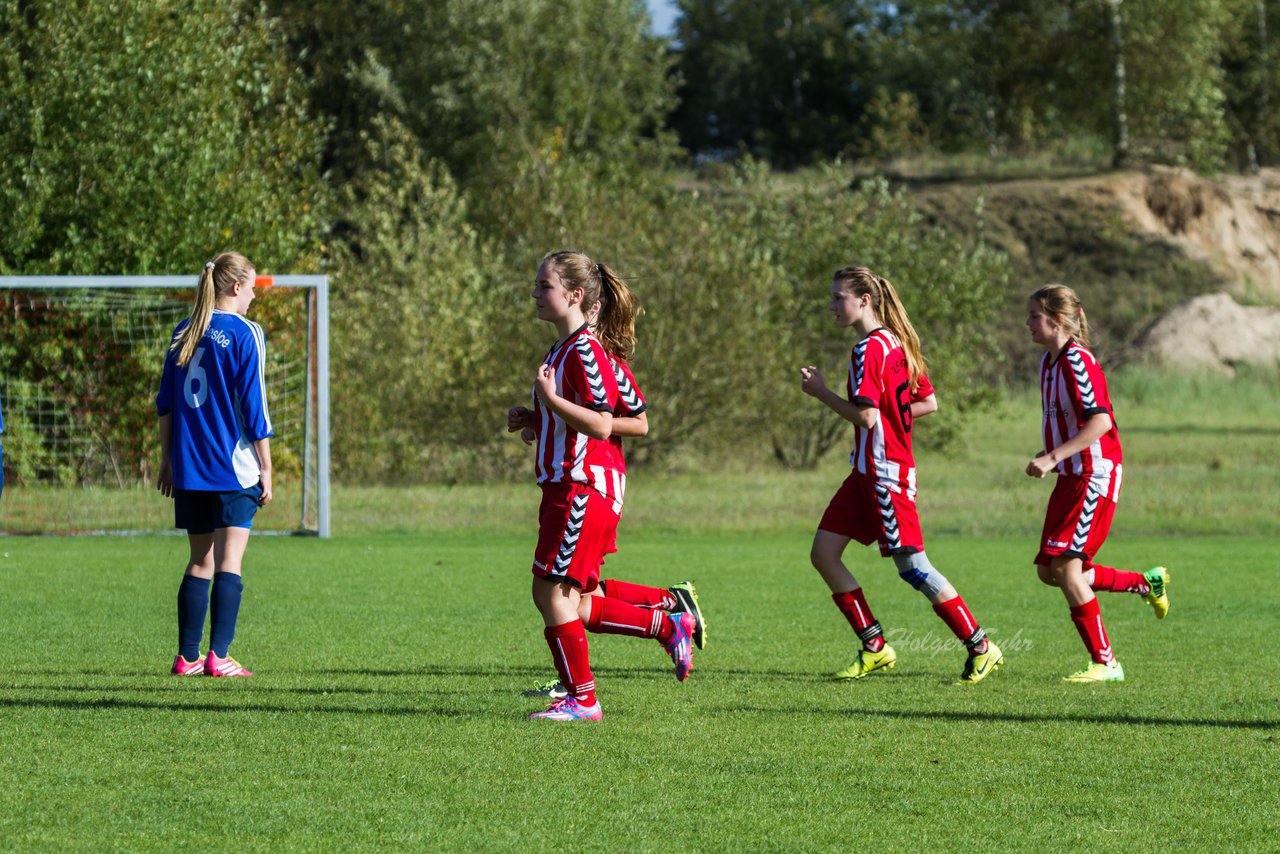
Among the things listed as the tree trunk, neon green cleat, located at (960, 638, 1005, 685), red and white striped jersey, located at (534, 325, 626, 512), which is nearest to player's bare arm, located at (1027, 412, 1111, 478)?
neon green cleat, located at (960, 638, 1005, 685)

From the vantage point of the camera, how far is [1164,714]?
6.18 meters

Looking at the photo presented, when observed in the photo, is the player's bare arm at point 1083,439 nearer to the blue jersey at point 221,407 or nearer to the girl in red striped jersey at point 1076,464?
the girl in red striped jersey at point 1076,464

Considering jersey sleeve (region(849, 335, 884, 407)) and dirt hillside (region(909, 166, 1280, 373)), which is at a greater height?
dirt hillside (region(909, 166, 1280, 373))

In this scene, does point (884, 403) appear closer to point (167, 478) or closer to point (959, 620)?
point (959, 620)

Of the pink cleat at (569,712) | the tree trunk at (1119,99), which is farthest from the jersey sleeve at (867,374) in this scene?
the tree trunk at (1119,99)

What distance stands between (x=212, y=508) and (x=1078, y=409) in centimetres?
391

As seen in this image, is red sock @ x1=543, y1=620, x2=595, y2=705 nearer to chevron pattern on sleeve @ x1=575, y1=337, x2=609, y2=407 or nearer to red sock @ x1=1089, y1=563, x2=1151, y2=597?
chevron pattern on sleeve @ x1=575, y1=337, x2=609, y2=407

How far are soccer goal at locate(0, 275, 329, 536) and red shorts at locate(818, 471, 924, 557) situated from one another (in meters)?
9.88

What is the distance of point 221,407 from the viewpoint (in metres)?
6.77

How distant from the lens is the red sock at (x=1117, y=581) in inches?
296

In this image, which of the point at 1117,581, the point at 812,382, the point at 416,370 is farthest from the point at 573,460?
the point at 416,370

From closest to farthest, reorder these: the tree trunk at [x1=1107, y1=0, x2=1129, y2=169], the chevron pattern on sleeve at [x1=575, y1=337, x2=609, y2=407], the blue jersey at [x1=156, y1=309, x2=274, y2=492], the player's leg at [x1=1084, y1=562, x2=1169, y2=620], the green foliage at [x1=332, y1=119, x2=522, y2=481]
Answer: the chevron pattern on sleeve at [x1=575, y1=337, x2=609, y2=407], the blue jersey at [x1=156, y1=309, x2=274, y2=492], the player's leg at [x1=1084, y1=562, x2=1169, y2=620], the green foliage at [x1=332, y1=119, x2=522, y2=481], the tree trunk at [x1=1107, y1=0, x2=1129, y2=169]

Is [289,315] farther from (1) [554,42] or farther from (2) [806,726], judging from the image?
(1) [554,42]

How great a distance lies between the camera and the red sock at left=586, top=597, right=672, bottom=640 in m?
6.39
